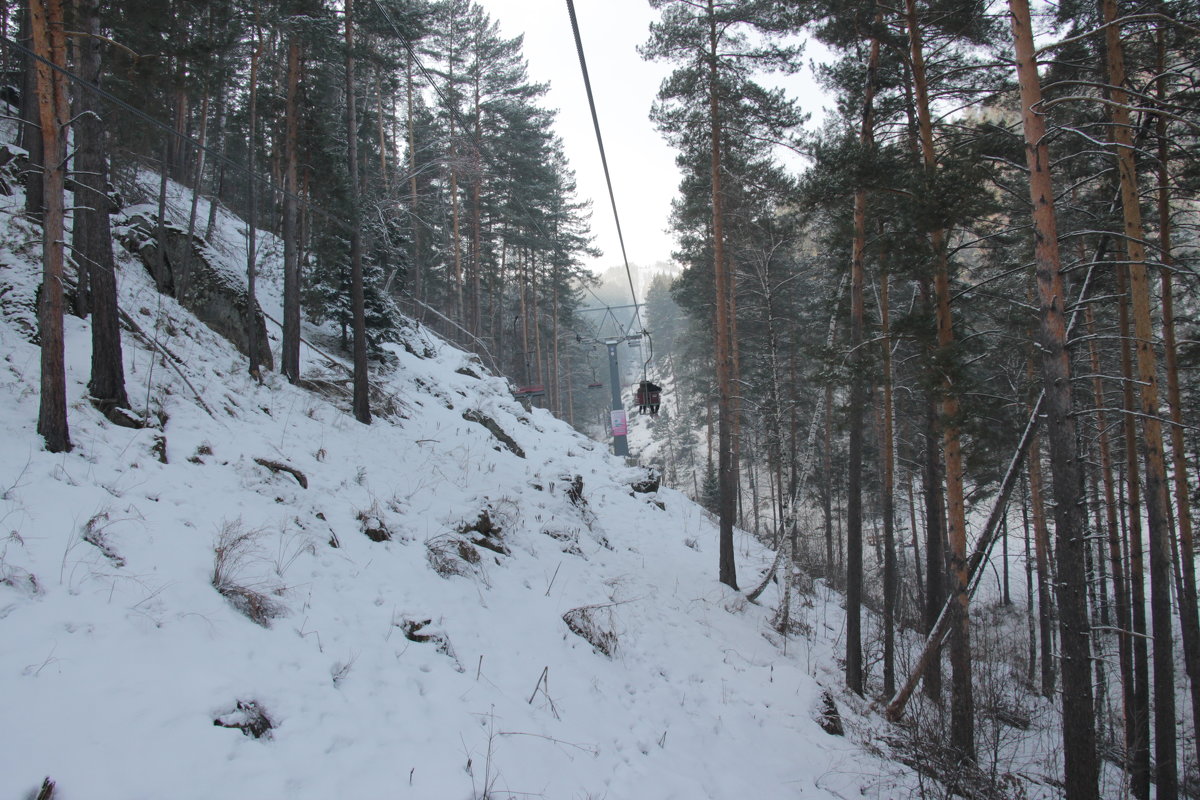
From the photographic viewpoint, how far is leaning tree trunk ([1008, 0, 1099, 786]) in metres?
5.09

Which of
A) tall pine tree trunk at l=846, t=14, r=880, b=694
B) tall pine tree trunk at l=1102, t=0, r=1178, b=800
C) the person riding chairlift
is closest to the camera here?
tall pine tree trunk at l=1102, t=0, r=1178, b=800

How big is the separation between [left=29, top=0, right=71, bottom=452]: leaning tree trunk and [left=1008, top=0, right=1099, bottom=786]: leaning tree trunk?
1018 centimetres

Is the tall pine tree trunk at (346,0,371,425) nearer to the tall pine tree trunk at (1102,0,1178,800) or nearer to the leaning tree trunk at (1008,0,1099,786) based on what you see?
the leaning tree trunk at (1008,0,1099,786)

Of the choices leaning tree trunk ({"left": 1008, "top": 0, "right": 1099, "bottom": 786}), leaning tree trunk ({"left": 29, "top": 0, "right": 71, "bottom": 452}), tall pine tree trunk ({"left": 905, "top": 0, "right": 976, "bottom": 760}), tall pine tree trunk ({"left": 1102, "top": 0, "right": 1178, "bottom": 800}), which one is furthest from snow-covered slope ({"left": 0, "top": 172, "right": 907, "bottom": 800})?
tall pine tree trunk ({"left": 1102, "top": 0, "right": 1178, "bottom": 800})

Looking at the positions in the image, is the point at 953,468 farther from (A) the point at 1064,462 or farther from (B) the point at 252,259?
(B) the point at 252,259

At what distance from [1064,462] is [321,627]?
7.28 metres

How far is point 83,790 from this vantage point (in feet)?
9.18

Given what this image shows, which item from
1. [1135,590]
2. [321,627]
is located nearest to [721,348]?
[321,627]

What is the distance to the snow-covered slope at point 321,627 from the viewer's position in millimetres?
3439

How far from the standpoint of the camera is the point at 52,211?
19.3 ft

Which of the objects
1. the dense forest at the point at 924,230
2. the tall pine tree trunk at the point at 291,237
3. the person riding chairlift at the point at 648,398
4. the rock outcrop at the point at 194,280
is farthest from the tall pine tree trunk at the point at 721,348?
the rock outcrop at the point at 194,280

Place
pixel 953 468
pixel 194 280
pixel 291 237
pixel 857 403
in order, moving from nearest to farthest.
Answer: pixel 953 468 < pixel 857 403 < pixel 194 280 < pixel 291 237

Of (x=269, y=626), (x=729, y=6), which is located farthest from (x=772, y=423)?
(x=269, y=626)

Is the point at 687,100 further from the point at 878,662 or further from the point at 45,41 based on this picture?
the point at 878,662
